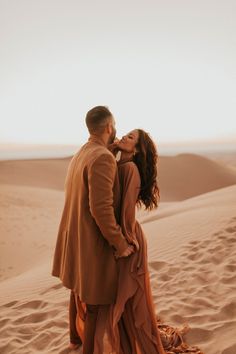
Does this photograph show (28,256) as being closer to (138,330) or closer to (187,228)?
(187,228)

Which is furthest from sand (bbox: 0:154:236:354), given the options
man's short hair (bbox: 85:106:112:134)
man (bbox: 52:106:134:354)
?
man's short hair (bbox: 85:106:112:134)

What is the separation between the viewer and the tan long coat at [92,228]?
3.04 m

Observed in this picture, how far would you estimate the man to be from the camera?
3045mm

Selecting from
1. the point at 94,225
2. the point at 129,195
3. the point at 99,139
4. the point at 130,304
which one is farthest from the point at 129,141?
the point at 130,304

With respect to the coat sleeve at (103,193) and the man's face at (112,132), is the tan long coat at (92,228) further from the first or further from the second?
the man's face at (112,132)

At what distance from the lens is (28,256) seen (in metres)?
10.7

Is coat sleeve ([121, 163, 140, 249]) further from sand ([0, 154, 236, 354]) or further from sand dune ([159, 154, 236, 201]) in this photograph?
sand dune ([159, 154, 236, 201])

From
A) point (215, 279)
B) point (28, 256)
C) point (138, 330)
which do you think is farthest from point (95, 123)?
point (28, 256)

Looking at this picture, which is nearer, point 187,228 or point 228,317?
point 228,317

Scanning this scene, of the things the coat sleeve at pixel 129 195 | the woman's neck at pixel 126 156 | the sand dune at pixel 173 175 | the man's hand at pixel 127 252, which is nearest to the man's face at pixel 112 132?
the woman's neck at pixel 126 156

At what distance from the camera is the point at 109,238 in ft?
10.2

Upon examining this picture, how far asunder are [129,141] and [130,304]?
1445 millimetres

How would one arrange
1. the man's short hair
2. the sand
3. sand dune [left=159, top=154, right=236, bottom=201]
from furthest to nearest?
sand dune [left=159, top=154, right=236, bottom=201] < the sand < the man's short hair

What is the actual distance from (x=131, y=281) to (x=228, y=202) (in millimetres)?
8253
